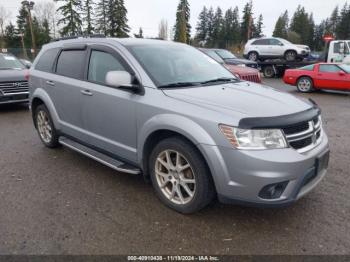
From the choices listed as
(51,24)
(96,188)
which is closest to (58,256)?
(96,188)

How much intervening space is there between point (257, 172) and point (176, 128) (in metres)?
0.88

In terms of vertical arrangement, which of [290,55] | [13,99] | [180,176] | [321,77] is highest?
[290,55]

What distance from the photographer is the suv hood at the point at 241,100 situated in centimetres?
295

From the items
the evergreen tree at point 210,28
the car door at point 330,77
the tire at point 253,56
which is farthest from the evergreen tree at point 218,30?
the car door at point 330,77

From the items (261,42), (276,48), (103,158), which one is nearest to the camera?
(103,158)

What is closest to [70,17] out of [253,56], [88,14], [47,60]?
[88,14]

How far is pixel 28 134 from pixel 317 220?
18.4ft

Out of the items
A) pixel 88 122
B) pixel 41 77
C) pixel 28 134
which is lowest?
pixel 28 134

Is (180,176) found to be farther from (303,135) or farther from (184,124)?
(303,135)

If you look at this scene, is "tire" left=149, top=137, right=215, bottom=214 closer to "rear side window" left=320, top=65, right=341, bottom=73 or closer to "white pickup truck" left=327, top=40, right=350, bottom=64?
"rear side window" left=320, top=65, right=341, bottom=73

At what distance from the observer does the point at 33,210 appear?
11.3 feet

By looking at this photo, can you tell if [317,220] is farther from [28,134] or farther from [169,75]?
[28,134]

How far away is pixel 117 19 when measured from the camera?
5384 cm

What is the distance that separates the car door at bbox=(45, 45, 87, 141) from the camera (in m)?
4.40
